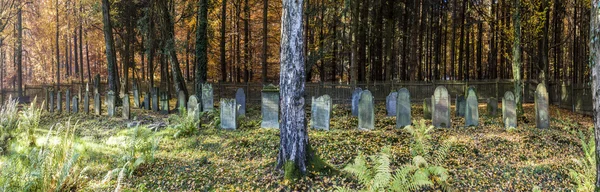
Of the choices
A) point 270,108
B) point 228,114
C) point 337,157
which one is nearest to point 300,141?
point 337,157

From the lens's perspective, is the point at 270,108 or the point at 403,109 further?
the point at 270,108

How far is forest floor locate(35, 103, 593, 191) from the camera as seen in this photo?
540 cm

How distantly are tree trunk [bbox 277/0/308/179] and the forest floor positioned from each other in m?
0.41

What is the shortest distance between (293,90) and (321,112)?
355cm

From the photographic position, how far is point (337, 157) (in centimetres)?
638

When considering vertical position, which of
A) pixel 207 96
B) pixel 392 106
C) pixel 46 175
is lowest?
pixel 46 175

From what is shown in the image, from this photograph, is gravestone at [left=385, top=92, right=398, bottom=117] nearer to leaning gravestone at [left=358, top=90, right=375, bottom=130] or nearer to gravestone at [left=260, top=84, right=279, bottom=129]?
leaning gravestone at [left=358, top=90, right=375, bottom=130]

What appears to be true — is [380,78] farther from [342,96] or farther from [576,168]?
[576,168]

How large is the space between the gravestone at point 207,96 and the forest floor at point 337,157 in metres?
2.37

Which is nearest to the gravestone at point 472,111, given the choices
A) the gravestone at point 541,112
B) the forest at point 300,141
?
the forest at point 300,141

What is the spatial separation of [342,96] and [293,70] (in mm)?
14037

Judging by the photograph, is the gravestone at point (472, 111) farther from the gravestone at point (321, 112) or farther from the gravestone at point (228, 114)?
the gravestone at point (228, 114)

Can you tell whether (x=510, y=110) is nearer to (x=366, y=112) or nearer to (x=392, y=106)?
(x=392, y=106)

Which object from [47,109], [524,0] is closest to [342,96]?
[524,0]
